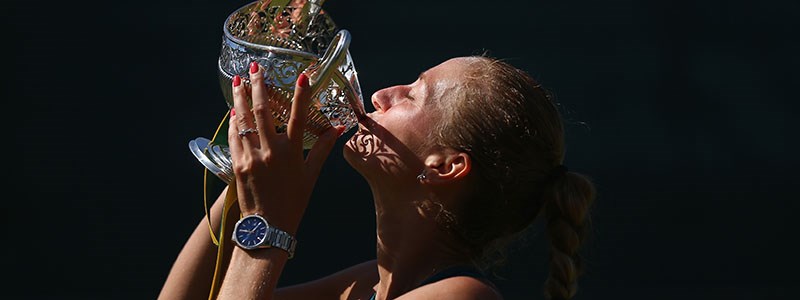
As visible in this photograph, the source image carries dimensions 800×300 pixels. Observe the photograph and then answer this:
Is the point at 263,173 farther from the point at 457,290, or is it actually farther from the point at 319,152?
the point at 457,290

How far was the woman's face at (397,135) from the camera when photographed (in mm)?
2029

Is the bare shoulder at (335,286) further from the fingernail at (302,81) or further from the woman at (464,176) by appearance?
the fingernail at (302,81)

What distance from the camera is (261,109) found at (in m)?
1.85

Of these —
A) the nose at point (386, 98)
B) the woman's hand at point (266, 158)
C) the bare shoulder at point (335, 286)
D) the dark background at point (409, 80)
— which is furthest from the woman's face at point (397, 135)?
the dark background at point (409, 80)

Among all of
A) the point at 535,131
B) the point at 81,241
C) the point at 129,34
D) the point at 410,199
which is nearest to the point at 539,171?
the point at 535,131

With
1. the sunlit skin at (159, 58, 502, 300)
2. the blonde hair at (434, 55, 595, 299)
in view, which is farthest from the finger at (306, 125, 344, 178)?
the blonde hair at (434, 55, 595, 299)

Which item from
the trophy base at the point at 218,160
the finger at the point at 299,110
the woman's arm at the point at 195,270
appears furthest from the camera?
the woman's arm at the point at 195,270

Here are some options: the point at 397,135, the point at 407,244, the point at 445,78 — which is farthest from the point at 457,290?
the point at 445,78

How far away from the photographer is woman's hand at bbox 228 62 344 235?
6.09 feet

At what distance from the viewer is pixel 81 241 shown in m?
6.47

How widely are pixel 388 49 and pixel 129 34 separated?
155 cm

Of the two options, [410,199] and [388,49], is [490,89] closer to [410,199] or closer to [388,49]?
[410,199]

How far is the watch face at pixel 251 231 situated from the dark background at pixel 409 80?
4329 mm

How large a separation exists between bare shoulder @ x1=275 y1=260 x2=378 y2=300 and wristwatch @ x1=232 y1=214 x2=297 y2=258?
41 cm
